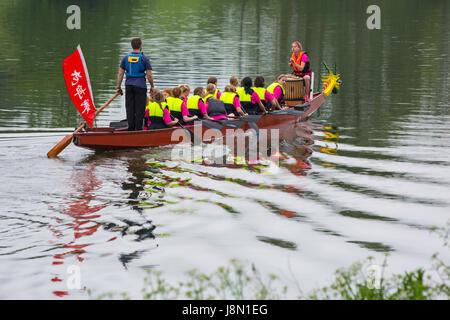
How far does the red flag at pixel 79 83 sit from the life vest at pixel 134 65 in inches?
35.2

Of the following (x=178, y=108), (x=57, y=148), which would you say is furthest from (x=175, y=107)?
(x=57, y=148)

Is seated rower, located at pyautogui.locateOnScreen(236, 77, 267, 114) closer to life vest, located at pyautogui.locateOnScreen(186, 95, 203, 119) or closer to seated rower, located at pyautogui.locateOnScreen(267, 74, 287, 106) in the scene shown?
seated rower, located at pyautogui.locateOnScreen(267, 74, 287, 106)

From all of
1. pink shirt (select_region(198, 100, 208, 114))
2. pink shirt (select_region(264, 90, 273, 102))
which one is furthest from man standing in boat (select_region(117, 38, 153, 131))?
pink shirt (select_region(264, 90, 273, 102))

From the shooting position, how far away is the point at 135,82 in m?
14.3

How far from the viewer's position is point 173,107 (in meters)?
15.3

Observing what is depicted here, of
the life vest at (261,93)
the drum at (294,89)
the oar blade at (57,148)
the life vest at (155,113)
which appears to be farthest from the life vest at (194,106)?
the drum at (294,89)

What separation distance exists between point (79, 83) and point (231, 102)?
415cm

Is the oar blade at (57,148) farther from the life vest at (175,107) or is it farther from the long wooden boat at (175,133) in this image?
the life vest at (175,107)

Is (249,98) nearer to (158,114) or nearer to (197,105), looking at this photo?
(197,105)

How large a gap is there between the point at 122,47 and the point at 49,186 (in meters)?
28.1

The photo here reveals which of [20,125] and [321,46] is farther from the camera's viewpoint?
[321,46]
